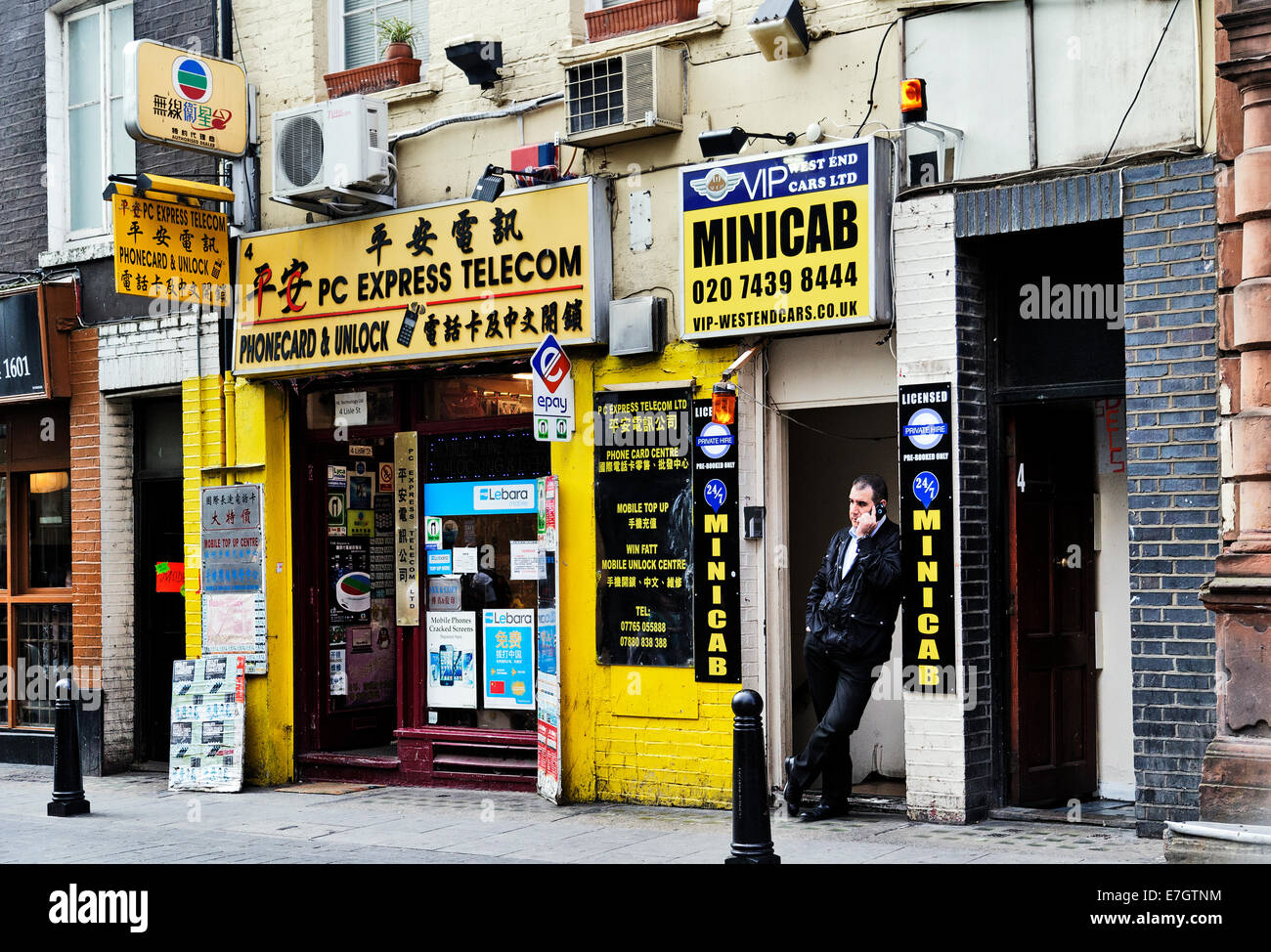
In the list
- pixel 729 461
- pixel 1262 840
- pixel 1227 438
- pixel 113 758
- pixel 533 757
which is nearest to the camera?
pixel 1262 840

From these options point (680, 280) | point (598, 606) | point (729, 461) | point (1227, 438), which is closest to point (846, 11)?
→ point (680, 280)

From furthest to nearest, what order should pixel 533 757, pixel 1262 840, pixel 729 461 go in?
pixel 533 757
pixel 729 461
pixel 1262 840

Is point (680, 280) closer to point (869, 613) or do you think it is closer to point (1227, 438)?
point (869, 613)

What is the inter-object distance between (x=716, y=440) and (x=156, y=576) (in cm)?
604

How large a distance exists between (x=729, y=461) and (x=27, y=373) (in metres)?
7.22

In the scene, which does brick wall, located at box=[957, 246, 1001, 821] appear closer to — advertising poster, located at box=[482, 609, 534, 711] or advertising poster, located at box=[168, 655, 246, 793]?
advertising poster, located at box=[482, 609, 534, 711]

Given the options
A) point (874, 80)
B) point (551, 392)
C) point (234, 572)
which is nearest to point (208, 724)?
point (234, 572)

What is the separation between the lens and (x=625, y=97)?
10.6 m

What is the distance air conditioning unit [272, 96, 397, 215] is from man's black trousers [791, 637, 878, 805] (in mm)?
4940

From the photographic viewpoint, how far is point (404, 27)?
1226cm

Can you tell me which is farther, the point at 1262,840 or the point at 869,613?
the point at 869,613

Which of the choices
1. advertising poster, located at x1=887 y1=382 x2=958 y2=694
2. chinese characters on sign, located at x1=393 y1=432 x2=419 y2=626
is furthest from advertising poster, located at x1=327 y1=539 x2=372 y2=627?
advertising poster, located at x1=887 y1=382 x2=958 y2=694

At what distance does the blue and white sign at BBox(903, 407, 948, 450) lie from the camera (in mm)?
9453

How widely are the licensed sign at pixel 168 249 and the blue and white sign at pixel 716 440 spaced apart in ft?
15.7
